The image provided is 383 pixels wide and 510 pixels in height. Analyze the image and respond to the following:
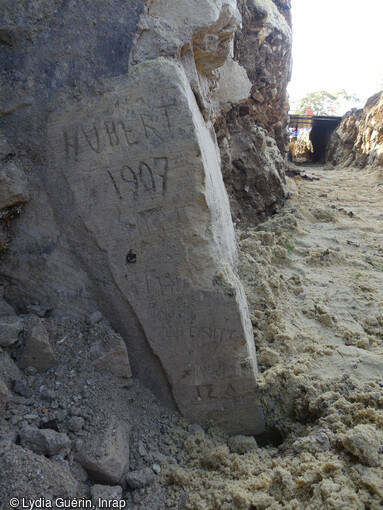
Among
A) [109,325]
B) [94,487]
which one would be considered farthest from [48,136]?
[94,487]

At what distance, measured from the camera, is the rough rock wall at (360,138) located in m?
7.18

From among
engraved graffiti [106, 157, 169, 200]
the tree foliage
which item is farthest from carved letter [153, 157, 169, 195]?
the tree foliage

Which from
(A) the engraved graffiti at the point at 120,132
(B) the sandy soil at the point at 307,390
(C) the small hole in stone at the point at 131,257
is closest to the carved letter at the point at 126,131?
(A) the engraved graffiti at the point at 120,132

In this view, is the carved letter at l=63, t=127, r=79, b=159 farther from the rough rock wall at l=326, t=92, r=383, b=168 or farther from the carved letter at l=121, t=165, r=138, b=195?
the rough rock wall at l=326, t=92, r=383, b=168

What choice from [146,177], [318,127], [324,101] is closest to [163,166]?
[146,177]

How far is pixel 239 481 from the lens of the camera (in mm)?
1525

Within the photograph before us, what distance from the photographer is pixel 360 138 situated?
824 centimetres

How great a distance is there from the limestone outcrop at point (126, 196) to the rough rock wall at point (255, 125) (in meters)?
2.15

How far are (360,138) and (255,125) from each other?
481 cm

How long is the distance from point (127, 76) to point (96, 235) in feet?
2.22

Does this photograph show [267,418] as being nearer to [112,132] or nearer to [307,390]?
[307,390]

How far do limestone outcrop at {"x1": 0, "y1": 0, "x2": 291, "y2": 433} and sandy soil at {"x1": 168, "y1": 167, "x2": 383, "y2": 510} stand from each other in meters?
0.19

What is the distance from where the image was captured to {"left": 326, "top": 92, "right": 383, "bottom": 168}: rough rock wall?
23.5 ft

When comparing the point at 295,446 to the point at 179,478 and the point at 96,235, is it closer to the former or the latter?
the point at 179,478
